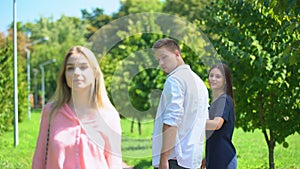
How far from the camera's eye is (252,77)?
1005 centimetres

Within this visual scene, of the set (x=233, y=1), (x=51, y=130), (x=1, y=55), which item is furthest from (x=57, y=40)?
(x=51, y=130)

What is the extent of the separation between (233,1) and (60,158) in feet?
22.5

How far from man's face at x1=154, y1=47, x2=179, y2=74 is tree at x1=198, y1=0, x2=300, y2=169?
4.46 metres

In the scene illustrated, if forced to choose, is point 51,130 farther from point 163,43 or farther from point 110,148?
point 163,43

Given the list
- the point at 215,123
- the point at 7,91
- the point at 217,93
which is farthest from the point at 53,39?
the point at 215,123

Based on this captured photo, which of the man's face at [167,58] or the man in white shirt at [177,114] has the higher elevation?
the man's face at [167,58]

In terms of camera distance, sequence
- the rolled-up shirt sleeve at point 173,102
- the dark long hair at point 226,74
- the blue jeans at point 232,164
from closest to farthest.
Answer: the rolled-up shirt sleeve at point 173,102, the dark long hair at point 226,74, the blue jeans at point 232,164

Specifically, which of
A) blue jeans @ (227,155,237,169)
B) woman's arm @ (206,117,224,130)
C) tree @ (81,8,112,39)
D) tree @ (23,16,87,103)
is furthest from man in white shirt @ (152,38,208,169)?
tree @ (81,8,112,39)

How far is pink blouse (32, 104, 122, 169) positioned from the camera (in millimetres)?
4000

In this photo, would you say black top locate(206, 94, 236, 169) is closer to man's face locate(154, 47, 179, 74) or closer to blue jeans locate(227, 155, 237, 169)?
blue jeans locate(227, 155, 237, 169)

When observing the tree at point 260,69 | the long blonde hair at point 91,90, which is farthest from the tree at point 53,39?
the long blonde hair at point 91,90

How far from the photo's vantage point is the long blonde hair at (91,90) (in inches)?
160

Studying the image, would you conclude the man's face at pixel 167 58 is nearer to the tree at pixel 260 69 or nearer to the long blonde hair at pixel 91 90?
the long blonde hair at pixel 91 90

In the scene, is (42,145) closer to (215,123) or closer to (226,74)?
(215,123)
